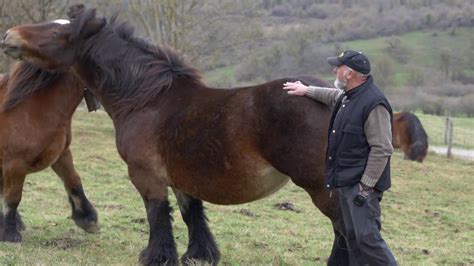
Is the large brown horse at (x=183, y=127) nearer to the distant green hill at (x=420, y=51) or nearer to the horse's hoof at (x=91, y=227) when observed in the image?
the horse's hoof at (x=91, y=227)

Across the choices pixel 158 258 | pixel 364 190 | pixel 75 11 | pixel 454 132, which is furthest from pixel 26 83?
pixel 454 132

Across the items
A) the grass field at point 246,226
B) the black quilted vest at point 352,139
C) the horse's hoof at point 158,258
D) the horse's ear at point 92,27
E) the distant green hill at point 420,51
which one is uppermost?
the horse's ear at point 92,27

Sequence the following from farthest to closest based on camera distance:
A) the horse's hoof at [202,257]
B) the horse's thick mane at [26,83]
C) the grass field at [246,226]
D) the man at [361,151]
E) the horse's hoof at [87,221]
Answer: the horse's hoof at [87,221], the horse's thick mane at [26,83], the grass field at [246,226], the horse's hoof at [202,257], the man at [361,151]

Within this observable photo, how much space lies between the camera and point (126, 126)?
5770 millimetres

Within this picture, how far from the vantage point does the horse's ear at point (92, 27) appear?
595cm

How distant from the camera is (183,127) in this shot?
5.44 m

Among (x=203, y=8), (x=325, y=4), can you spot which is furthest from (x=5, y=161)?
(x=325, y=4)

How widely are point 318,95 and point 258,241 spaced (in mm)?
3106

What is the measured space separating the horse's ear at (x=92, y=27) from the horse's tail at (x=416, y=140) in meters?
14.2

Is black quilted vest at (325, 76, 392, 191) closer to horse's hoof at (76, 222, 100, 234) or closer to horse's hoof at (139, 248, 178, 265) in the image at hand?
horse's hoof at (139, 248, 178, 265)

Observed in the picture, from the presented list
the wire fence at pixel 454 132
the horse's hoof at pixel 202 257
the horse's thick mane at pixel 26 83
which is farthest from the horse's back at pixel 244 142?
the wire fence at pixel 454 132

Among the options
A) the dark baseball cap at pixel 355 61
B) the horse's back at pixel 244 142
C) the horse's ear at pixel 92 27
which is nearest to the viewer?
the dark baseball cap at pixel 355 61

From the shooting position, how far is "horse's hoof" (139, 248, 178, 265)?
18.4 ft

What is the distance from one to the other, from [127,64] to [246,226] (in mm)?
3548
